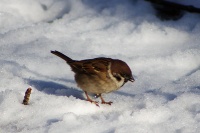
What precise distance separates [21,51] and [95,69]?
118 centimetres

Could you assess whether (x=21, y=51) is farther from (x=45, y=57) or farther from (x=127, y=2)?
(x=127, y=2)

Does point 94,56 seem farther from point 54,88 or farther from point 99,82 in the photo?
point 99,82

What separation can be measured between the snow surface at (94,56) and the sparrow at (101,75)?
0.15 meters

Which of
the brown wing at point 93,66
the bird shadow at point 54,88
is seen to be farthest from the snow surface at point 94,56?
the brown wing at point 93,66

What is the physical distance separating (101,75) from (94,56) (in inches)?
35.7

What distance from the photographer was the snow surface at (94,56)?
3828 mm

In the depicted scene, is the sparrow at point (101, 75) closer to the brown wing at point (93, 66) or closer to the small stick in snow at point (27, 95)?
the brown wing at point (93, 66)

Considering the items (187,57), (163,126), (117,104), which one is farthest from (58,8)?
(163,126)

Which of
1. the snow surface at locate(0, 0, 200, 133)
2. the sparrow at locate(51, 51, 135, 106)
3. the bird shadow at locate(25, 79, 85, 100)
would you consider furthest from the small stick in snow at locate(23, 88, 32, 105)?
the sparrow at locate(51, 51, 135, 106)

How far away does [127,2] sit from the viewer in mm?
6039

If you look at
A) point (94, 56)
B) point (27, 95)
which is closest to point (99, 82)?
point (27, 95)

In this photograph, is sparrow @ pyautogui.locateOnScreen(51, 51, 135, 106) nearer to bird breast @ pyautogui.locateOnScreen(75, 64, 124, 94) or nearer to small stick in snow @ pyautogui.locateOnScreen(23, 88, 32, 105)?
bird breast @ pyautogui.locateOnScreen(75, 64, 124, 94)

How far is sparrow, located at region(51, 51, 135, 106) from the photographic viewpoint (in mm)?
4121

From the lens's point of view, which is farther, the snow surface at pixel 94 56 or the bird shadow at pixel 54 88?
the bird shadow at pixel 54 88
